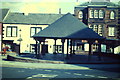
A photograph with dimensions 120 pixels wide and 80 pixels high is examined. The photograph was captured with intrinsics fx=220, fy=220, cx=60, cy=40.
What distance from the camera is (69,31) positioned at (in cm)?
3030

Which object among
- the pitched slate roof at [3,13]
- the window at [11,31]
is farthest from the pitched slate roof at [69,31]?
the pitched slate roof at [3,13]

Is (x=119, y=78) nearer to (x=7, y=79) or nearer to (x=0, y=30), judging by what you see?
(x=7, y=79)

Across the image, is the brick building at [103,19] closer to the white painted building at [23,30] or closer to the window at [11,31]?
the white painted building at [23,30]

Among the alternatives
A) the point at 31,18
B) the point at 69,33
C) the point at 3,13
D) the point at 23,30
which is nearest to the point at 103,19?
the point at 31,18

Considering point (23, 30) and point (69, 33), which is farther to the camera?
point (23, 30)

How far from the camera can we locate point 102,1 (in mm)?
49656

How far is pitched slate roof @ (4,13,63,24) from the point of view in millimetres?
49188

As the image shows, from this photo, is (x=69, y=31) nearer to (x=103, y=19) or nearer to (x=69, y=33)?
(x=69, y=33)

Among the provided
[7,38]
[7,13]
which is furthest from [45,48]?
[7,13]

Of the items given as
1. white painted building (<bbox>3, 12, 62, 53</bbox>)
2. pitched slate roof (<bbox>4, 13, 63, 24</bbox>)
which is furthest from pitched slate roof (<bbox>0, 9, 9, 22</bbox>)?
white painted building (<bbox>3, 12, 62, 53</bbox>)

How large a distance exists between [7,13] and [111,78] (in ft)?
121

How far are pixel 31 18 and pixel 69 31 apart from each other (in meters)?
21.5

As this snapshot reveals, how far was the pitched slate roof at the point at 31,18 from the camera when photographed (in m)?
49.2

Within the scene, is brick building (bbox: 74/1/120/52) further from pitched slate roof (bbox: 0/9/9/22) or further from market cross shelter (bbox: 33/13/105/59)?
pitched slate roof (bbox: 0/9/9/22)
